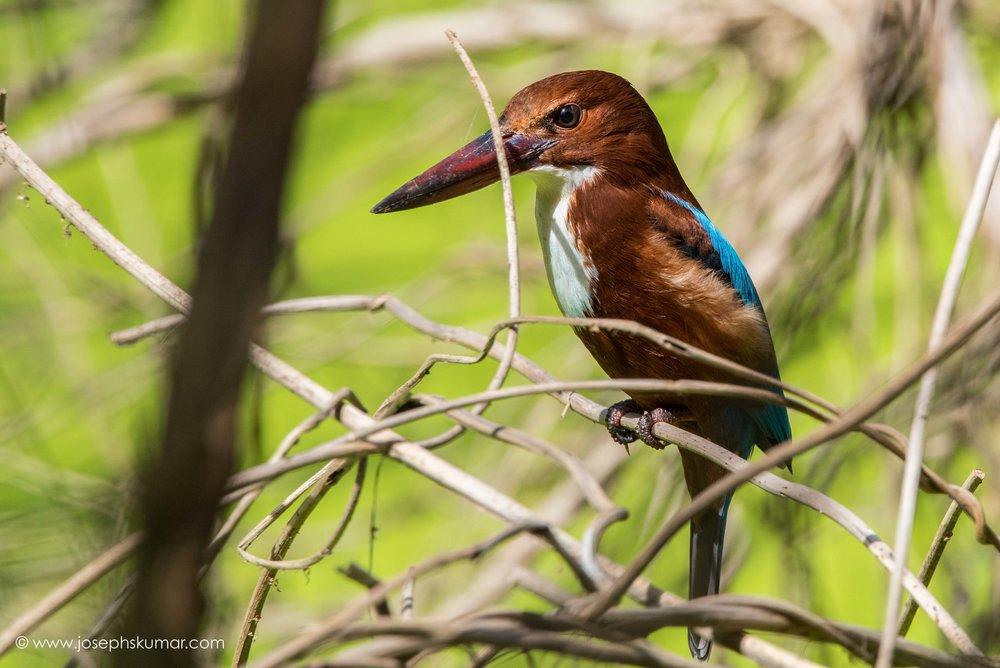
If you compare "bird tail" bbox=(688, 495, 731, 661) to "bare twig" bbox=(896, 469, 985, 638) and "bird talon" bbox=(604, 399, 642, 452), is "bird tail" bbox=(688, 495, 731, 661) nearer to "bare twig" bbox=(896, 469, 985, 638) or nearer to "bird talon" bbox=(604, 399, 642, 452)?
"bird talon" bbox=(604, 399, 642, 452)

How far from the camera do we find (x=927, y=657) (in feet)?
2.21

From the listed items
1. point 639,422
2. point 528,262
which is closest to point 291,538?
point 639,422

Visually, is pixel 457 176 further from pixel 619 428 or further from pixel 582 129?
pixel 619 428

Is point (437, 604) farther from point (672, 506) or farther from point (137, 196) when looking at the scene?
point (137, 196)

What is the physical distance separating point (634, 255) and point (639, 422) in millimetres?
212

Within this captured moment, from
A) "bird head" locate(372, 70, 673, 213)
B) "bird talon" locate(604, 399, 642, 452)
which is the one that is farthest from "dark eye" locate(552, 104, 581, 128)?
"bird talon" locate(604, 399, 642, 452)

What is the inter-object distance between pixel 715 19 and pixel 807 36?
224 mm

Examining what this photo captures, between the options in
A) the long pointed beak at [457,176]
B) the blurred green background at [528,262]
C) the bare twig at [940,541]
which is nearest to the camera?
the bare twig at [940,541]

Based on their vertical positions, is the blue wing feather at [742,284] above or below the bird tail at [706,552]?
above

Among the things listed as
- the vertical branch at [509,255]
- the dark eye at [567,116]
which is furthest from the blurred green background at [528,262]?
the dark eye at [567,116]

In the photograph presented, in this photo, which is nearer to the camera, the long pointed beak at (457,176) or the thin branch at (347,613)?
the thin branch at (347,613)

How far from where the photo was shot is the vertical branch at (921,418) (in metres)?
0.65

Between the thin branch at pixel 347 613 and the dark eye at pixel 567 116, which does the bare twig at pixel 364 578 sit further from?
the dark eye at pixel 567 116

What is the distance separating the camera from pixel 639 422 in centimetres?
136
